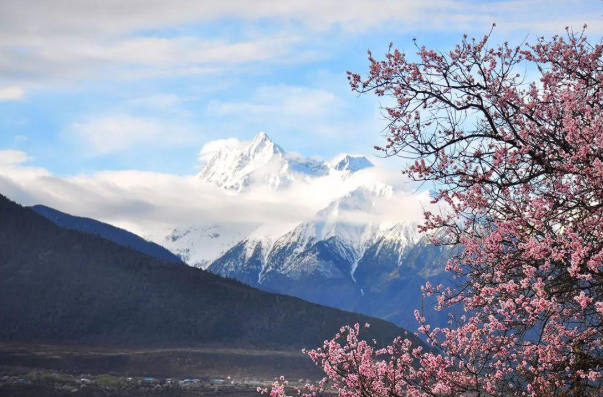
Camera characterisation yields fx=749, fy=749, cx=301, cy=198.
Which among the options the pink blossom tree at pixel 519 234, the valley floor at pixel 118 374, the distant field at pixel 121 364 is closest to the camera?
the pink blossom tree at pixel 519 234

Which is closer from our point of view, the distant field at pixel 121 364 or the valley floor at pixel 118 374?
the valley floor at pixel 118 374

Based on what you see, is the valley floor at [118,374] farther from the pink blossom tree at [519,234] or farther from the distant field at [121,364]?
the pink blossom tree at [519,234]

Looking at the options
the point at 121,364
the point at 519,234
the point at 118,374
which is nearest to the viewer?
the point at 519,234

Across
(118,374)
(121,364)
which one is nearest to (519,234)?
(118,374)

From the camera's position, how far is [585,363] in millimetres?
14109

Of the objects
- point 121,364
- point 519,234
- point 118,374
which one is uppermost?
point 519,234

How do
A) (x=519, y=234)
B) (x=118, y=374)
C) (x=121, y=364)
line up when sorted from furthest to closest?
(x=121, y=364), (x=118, y=374), (x=519, y=234)

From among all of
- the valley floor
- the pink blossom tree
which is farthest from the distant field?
the pink blossom tree

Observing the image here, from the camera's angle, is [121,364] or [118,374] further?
[121,364]

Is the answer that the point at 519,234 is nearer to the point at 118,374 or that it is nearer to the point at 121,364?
the point at 118,374

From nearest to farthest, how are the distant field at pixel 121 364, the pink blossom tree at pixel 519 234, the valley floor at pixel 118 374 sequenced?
the pink blossom tree at pixel 519 234 < the valley floor at pixel 118 374 < the distant field at pixel 121 364

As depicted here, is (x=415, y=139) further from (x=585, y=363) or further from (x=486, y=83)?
(x=585, y=363)

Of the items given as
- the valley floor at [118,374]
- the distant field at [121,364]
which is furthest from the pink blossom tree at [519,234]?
the distant field at [121,364]

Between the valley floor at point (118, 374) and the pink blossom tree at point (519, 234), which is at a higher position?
the pink blossom tree at point (519, 234)
